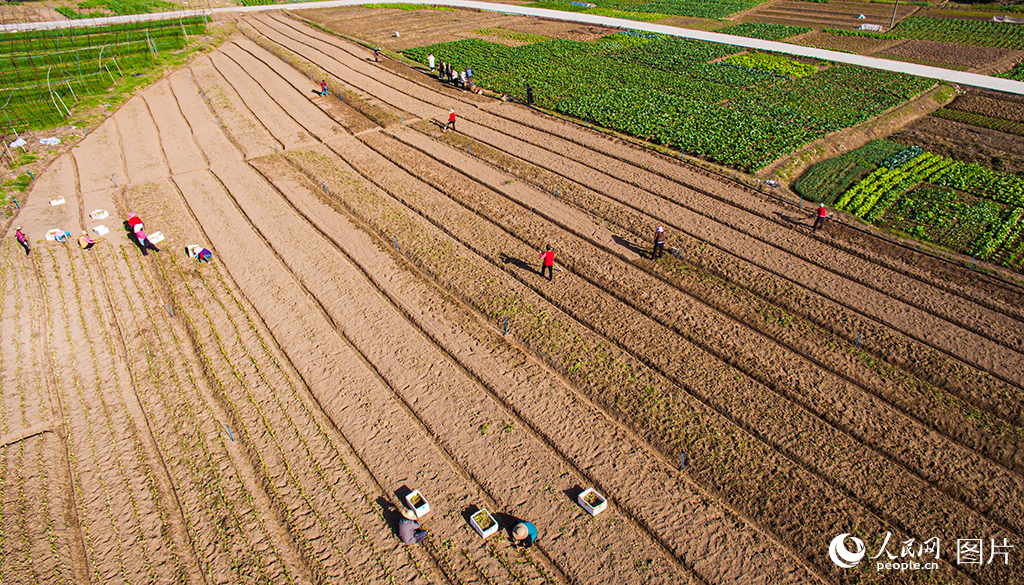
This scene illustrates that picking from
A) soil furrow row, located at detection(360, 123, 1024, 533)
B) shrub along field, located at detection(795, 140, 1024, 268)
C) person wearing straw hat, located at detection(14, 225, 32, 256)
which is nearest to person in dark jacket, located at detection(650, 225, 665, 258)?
soil furrow row, located at detection(360, 123, 1024, 533)

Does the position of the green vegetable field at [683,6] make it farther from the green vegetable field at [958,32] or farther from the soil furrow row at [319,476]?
the soil furrow row at [319,476]

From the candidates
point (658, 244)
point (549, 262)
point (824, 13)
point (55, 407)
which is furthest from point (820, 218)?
point (824, 13)

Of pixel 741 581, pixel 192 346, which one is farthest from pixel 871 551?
pixel 192 346

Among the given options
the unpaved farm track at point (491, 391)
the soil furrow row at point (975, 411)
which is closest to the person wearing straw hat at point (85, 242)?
the unpaved farm track at point (491, 391)

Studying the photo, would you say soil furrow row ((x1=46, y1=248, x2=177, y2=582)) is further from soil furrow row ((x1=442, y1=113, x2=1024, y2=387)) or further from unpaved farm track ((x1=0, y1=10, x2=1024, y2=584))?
soil furrow row ((x1=442, y1=113, x2=1024, y2=387))

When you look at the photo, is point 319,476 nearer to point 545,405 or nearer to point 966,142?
point 545,405

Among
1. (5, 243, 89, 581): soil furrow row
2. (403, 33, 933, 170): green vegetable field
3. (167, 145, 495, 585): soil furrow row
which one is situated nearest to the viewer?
(5, 243, 89, 581): soil furrow row

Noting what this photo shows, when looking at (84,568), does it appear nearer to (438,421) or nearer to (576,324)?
(438,421)
